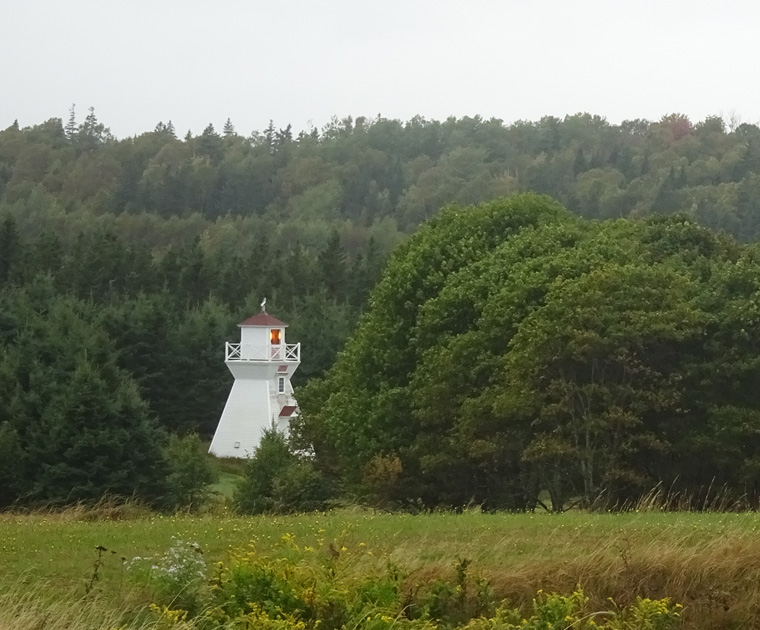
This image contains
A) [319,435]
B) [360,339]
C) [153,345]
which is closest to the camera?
[360,339]

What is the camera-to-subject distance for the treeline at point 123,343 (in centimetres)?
3609

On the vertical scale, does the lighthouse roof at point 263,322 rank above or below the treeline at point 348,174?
below

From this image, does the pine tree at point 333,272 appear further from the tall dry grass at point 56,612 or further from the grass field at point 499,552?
the tall dry grass at point 56,612

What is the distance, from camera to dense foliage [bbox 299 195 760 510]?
27656 millimetres

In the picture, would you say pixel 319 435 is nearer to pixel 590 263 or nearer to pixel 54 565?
pixel 590 263

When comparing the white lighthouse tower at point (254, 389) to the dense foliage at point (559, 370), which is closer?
the dense foliage at point (559, 370)

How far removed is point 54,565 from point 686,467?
19.7 meters

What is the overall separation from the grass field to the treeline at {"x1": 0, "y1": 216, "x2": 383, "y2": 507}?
1670cm

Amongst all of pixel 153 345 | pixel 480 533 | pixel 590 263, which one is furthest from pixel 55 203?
pixel 480 533

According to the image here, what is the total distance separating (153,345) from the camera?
2474 inches

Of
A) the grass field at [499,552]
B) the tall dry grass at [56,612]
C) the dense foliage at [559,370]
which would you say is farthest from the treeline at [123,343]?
the tall dry grass at [56,612]

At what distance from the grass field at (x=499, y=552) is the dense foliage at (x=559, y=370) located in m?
12.5

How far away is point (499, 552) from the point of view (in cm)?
1259

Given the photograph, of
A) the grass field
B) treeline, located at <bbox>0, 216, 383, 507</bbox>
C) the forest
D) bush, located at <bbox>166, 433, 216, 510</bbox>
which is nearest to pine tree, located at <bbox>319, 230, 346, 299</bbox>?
treeline, located at <bbox>0, 216, 383, 507</bbox>
